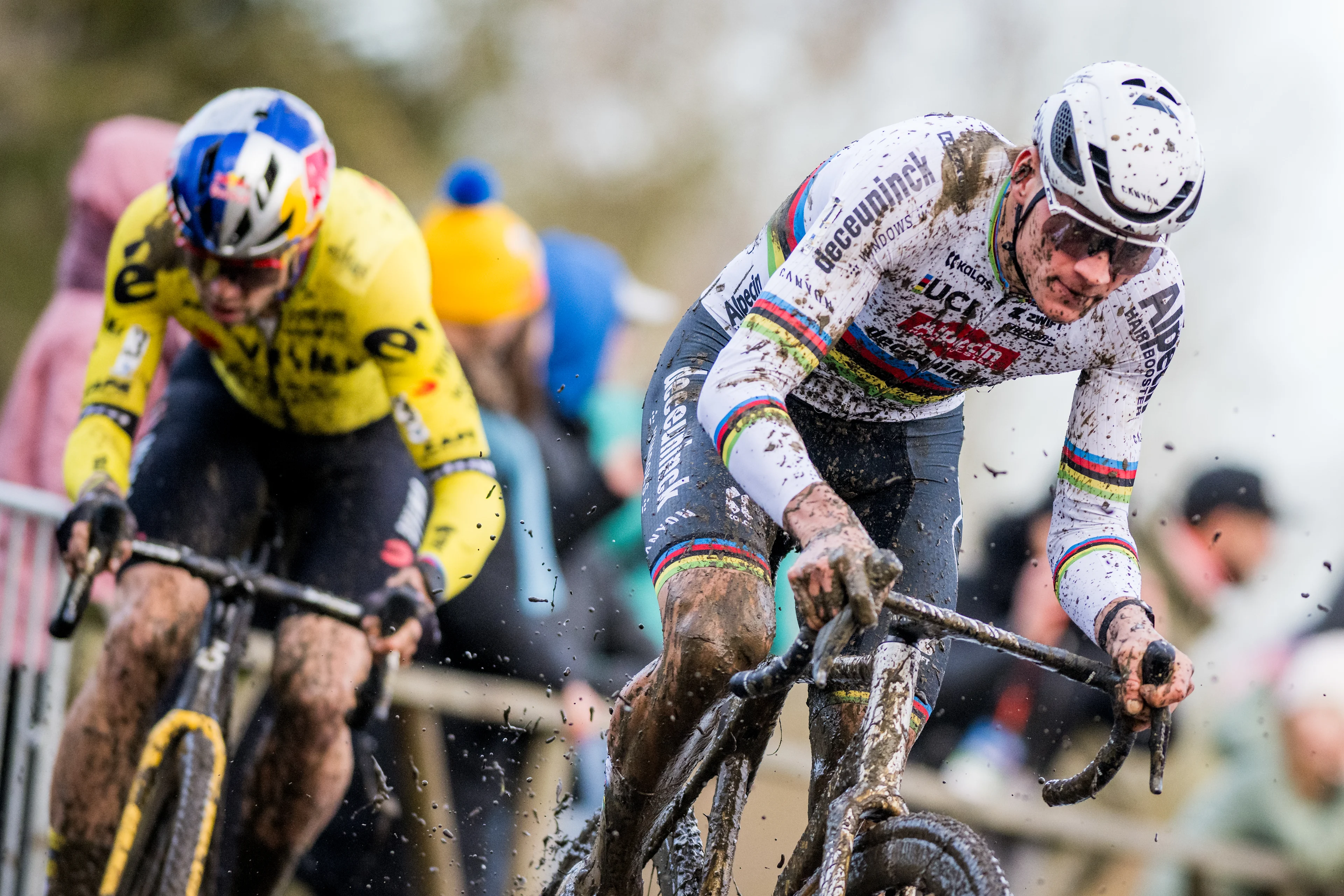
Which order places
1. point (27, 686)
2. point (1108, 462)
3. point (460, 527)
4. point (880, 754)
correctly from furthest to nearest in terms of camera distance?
point (27, 686)
point (460, 527)
point (1108, 462)
point (880, 754)

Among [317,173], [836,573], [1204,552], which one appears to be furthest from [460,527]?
[1204,552]

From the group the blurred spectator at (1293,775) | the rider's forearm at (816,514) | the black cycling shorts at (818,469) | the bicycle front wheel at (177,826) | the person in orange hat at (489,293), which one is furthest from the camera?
the person in orange hat at (489,293)

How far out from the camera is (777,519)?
3172 mm

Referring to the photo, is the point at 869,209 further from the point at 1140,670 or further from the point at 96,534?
the point at 96,534

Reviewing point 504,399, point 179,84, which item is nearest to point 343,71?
point 179,84

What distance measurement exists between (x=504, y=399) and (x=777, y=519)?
3.72 meters

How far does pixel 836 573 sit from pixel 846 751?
691 millimetres

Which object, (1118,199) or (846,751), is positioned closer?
(1118,199)

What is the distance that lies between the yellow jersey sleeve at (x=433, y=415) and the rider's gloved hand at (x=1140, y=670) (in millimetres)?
2349

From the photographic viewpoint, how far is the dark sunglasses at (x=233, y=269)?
493 centimetres

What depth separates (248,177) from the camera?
4887 millimetres

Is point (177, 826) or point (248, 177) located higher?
point (248, 177)

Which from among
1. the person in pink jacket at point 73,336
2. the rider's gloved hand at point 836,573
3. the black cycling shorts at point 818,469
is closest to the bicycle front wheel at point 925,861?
the rider's gloved hand at point 836,573

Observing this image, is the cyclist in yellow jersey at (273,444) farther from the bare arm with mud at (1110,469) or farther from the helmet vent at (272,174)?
the bare arm with mud at (1110,469)
